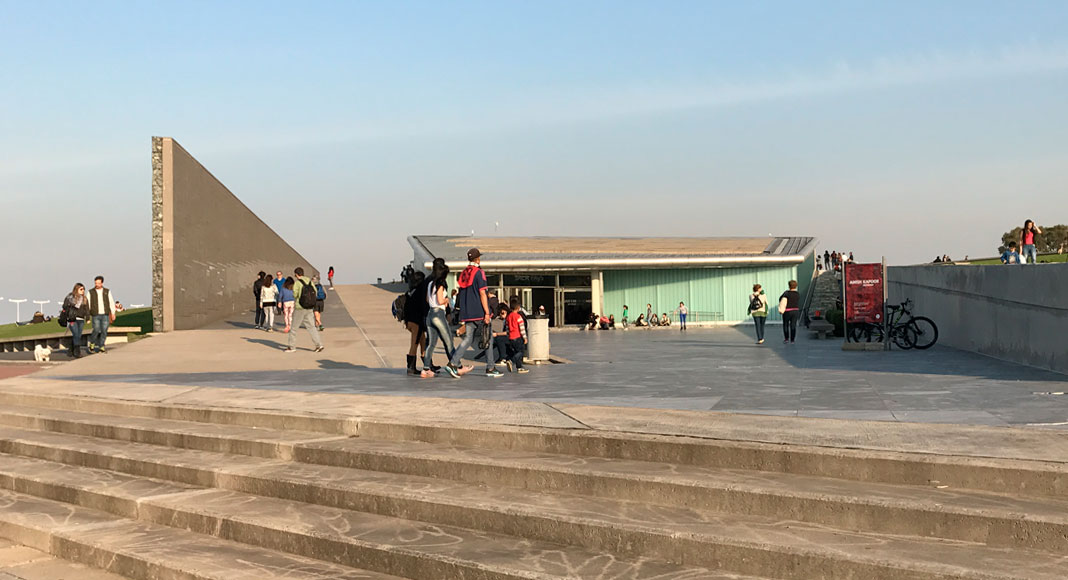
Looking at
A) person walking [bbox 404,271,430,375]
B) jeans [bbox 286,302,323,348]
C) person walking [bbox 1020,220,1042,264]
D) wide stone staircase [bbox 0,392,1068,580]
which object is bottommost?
wide stone staircase [bbox 0,392,1068,580]

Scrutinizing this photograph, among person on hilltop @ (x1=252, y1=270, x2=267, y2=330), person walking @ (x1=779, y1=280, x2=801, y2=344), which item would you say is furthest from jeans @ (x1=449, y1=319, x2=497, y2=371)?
person on hilltop @ (x1=252, y1=270, x2=267, y2=330)

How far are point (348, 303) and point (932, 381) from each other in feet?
91.1

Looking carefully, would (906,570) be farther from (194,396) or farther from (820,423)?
(194,396)

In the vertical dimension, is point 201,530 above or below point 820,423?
below

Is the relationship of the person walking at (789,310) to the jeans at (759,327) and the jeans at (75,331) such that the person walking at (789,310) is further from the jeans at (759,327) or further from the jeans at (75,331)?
the jeans at (75,331)

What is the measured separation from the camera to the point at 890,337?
1784 cm

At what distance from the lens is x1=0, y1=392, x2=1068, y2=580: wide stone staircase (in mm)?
4719

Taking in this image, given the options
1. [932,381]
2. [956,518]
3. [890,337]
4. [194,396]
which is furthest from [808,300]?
[956,518]

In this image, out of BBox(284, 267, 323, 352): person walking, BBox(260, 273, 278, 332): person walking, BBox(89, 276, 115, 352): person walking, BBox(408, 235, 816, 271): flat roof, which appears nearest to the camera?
BBox(284, 267, 323, 352): person walking

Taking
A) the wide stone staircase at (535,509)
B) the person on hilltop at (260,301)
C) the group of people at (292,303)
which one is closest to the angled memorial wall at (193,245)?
the person on hilltop at (260,301)

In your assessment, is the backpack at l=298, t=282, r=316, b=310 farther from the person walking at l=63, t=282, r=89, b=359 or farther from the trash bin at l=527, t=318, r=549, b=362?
the person walking at l=63, t=282, r=89, b=359

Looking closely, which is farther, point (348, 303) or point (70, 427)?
point (348, 303)

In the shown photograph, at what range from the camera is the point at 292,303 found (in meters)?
23.3

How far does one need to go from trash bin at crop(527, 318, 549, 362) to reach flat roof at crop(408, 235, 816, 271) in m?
19.5
